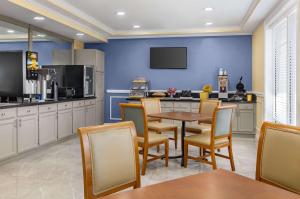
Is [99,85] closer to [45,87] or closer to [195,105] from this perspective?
[45,87]

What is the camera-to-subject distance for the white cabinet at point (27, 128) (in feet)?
14.1

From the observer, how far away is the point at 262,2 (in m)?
4.25

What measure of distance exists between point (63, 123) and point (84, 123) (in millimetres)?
929

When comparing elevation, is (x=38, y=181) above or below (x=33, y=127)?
below

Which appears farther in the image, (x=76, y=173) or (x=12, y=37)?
(x=12, y=37)

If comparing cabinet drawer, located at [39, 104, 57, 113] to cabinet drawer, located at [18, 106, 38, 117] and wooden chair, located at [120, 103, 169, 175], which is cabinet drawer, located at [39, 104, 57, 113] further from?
wooden chair, located at [120, 103, 169, 175]

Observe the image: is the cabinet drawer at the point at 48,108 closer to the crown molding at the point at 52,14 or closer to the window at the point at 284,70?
the crown molding at the point at 52,14

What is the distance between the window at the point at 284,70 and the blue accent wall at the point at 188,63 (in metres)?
1.61

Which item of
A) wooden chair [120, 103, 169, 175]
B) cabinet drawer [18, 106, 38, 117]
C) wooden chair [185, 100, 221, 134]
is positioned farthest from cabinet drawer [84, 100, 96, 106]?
wooden chair [120, 103, 169, 175]

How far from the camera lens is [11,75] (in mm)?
5086

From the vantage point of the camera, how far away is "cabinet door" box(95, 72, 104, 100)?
719 cm

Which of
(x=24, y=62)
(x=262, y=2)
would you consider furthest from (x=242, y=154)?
(x=24, y=62)

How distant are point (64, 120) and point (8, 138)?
159 cm

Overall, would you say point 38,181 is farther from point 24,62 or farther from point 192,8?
point 192,8
